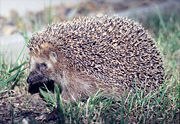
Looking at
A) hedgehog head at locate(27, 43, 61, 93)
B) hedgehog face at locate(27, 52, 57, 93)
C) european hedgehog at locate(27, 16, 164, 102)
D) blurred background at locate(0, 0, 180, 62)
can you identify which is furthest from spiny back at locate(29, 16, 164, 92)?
blurred background at locate(0, 0, 180, 62)

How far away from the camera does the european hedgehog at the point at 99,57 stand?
4094mm

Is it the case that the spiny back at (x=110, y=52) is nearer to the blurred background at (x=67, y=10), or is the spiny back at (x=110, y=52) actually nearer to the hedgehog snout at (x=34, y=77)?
the hedgehog snout at (x=34, y=77)

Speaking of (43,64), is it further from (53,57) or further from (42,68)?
(53,57)

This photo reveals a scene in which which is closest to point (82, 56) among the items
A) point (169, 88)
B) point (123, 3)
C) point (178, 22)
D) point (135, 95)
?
point (135, 95)

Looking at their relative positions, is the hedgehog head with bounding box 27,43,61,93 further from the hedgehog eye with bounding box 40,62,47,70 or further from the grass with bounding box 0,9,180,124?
the grass with bounding box 0,9,180,124

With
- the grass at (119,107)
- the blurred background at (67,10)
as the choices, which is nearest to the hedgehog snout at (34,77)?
the grass at (119,107)

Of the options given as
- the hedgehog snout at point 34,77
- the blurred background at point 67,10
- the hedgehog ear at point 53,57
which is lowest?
the hedgehog snout at point 34,77

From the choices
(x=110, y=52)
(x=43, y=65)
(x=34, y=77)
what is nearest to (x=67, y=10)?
(x=43, y=65)

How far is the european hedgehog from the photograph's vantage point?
13.4 ft

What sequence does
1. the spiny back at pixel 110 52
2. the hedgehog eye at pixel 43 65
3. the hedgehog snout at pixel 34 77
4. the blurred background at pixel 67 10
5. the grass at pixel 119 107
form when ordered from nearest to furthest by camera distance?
the grass at pixel 119 107
the spiny back at pixel 110 52
the hedgehog snout at pixel 34 77
the hedgehog eye at pixel 43 65
the blurred background at pixel 67 10

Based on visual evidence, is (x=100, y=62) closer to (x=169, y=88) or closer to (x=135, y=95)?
(x=135, y=95)

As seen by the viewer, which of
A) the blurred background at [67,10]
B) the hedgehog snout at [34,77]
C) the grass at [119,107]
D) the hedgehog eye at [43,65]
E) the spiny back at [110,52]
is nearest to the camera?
the grass at [119,107]

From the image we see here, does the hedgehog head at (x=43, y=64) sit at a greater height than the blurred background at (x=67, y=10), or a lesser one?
lesser

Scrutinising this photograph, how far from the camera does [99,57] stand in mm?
4113
